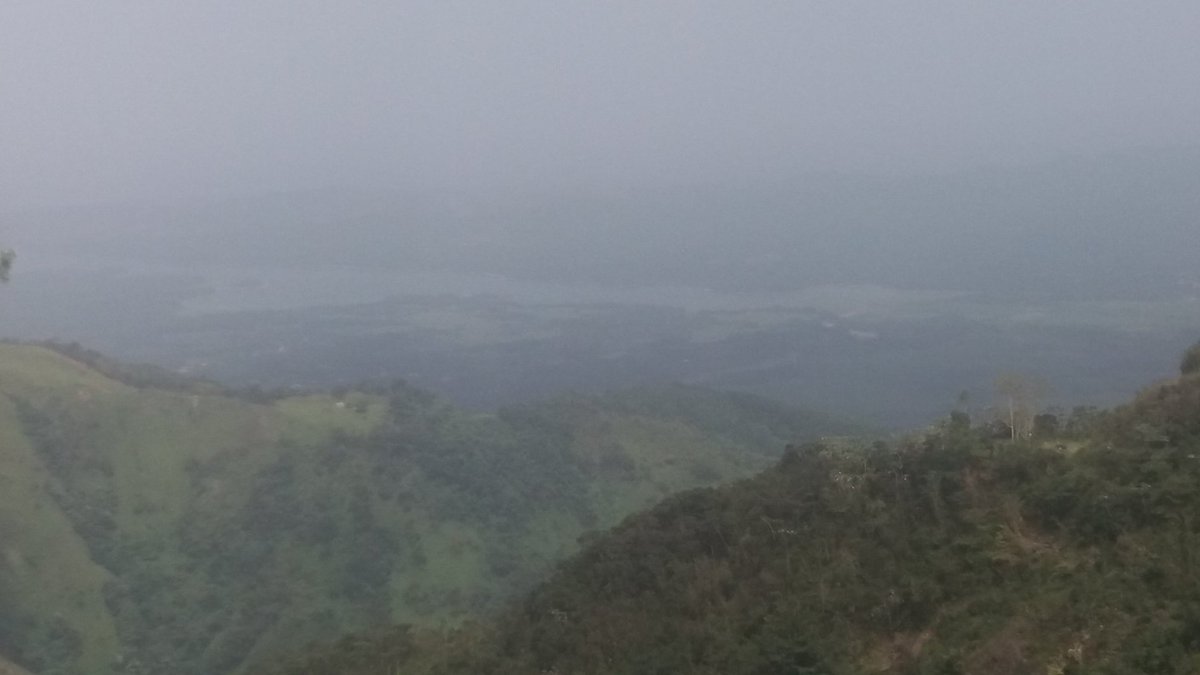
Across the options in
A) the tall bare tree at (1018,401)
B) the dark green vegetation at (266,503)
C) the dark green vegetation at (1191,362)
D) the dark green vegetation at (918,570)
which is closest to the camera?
the dark green vegetation at (918,570)

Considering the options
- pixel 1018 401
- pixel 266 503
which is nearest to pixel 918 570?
pixel 1018 401

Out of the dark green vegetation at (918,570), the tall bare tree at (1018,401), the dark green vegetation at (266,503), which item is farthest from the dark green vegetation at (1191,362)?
the dark green vegetation at (266,503)

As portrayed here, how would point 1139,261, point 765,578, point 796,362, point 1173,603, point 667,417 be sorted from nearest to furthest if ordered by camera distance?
point 1173,603
point 765,578
point 667,417
point 796,362
point 1139,261

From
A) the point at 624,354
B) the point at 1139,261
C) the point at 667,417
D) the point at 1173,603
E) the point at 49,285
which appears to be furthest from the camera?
the point at 49,285

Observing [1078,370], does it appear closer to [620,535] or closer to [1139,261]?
[1139,261]

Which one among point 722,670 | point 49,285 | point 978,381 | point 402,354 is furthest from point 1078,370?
point 49,285

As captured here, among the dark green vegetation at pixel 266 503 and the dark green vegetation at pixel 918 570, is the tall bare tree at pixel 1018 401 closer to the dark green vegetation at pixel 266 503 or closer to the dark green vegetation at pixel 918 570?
the dark green vegetation at pixel 918 570
